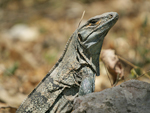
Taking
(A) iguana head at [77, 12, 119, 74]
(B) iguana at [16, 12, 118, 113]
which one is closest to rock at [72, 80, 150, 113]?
(B) iguana at [16, 12, 118, 113]

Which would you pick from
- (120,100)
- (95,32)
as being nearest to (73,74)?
(95,32)

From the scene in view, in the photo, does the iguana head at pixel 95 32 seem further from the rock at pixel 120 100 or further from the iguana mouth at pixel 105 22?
the rock at pixel 120 100

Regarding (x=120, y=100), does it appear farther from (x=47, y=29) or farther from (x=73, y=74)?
(x=47, y=29)

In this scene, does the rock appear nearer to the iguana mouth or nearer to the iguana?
the iguana

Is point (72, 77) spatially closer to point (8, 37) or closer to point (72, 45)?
point (72, 45)

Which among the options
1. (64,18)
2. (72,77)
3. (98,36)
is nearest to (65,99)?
(72,77)

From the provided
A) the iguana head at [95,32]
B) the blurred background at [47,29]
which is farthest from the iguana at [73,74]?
the blurred background at [47,29]
